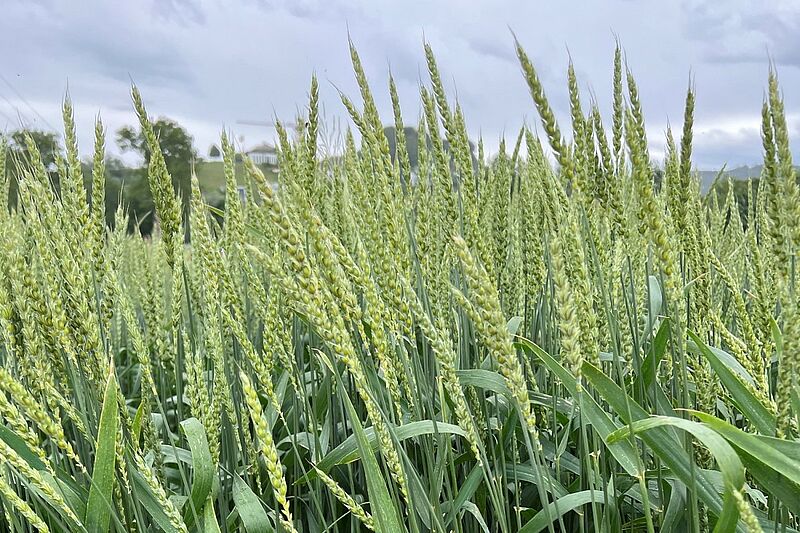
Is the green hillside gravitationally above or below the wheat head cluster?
above

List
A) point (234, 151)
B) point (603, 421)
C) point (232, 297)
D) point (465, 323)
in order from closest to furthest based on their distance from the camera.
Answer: point (603, 421)
point (232, 297)
point (465, 323)
point (234, 151)

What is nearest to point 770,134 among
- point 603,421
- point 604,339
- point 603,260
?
point 603,260

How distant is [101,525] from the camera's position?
1254 mm

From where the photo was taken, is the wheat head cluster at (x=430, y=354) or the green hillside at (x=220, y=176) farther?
the green hillside at (x=220, y=176)

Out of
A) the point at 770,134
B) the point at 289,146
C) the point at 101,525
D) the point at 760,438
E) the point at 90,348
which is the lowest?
the point at 101,525

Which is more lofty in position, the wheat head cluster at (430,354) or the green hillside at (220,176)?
the green hillside at (220,176)

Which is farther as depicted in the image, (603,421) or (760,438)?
(603,421)

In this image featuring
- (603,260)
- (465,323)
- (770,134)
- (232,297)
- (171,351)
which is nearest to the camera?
(770,134)

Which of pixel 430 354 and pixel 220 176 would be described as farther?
pixel 220 176

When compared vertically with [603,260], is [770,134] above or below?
above

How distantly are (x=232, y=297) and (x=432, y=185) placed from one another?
31.8 inches

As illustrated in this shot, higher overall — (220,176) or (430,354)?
(220,176)

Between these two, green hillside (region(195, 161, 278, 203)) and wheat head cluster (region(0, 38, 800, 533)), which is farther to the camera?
green hillside (region(195, 161, 278, 203))

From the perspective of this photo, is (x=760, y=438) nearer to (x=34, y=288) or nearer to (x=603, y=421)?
(x=603, y=421)
